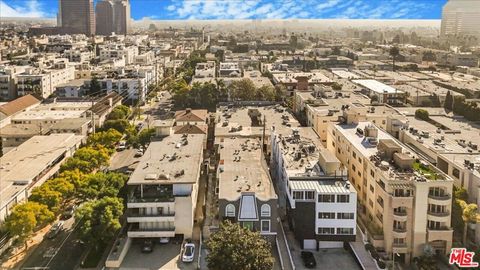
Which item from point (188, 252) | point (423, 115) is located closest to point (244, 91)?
point (423, 115)

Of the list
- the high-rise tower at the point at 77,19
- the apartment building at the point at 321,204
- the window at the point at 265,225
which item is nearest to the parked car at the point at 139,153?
the apartment building at the point at 321,204

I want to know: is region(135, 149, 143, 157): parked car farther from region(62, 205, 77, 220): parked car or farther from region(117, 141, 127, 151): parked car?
region(62, 205, 77, 220): parked car

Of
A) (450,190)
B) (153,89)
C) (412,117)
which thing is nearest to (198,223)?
(450,190)

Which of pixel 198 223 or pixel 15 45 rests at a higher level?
pixel 15 45

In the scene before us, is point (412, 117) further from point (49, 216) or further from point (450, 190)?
point (49, 216)

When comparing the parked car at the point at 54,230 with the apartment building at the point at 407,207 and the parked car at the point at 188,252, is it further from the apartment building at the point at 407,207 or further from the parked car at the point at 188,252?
the apartment building at the point at 407,207

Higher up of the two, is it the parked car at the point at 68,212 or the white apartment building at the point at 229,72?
the white apartment building at the point at 229,72

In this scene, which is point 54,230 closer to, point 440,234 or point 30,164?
point 30,164
